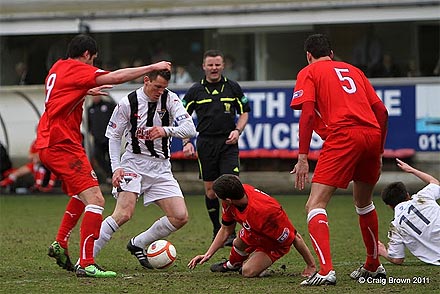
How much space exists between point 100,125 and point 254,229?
415 inches

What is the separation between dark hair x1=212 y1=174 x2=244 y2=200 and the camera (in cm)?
851

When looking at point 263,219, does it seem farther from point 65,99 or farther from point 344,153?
point 65,99

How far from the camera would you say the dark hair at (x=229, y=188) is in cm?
851

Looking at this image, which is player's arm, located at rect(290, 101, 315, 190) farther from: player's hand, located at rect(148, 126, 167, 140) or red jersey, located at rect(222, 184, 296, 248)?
player's hand, located at rect(148, 126, 167, 140)

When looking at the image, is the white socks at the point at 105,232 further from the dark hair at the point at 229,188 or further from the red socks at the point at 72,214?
the dark hair at the point at 229,188

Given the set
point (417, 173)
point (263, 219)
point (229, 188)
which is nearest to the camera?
point (229, 188)

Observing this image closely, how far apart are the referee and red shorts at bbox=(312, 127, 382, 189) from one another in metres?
3.61

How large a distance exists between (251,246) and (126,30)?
36.1 feet

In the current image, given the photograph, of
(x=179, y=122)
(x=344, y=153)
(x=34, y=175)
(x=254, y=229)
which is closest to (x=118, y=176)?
(x=179, y=122)

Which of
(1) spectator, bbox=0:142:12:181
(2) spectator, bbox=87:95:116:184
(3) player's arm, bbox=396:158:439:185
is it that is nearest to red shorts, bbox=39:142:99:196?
(3) player's arm, bbox=396:158:439:185

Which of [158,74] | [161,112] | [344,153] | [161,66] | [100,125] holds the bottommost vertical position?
[100,125]

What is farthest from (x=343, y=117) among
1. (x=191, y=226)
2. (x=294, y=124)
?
(x=294, y=124)

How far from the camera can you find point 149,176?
9.73 m

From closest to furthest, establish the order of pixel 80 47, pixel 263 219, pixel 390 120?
pixel 263 219 < pixel 80 47 < pixel 390 120
